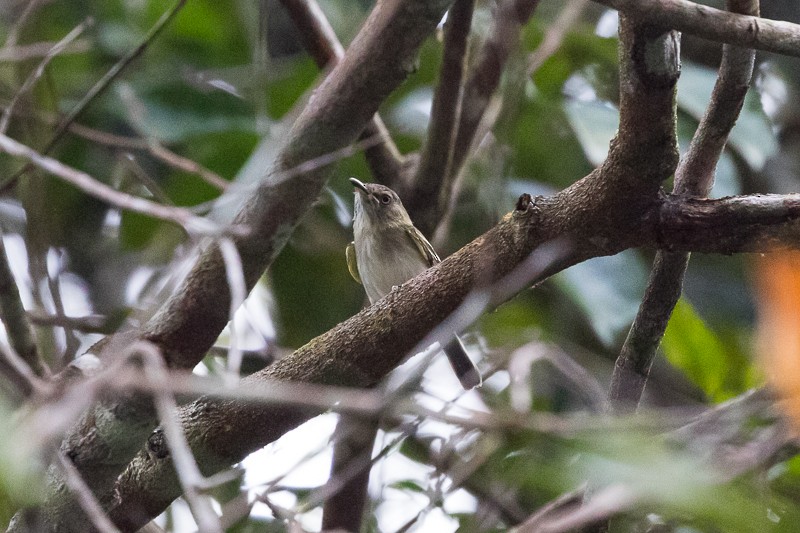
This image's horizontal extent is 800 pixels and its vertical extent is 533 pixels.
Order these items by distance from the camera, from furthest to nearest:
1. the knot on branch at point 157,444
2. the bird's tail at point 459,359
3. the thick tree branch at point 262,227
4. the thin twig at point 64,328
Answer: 1. the bird's tail at point 459,359
2. the thin twig at point 64,328
3. the knot on branch at point 157,444
4. the thick tree branch at point 262,227

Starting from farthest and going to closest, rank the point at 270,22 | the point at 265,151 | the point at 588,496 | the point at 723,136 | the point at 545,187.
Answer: the point at 270,22 < the point at 545,187 < the point at 265,151 < the point at 723,136 < the point at 588,496

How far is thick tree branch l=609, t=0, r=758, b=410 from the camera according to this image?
2586 millimetres

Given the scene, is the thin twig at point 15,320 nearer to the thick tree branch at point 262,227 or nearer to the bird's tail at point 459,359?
the thick tree branch at point 262,227

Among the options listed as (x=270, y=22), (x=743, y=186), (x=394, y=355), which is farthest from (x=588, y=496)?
(x=270, y=22)

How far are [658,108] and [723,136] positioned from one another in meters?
0.53

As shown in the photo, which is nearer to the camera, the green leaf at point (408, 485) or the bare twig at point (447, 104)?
the green leaf at point (408, 485)

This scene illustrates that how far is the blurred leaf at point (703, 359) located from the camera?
12.7 feet

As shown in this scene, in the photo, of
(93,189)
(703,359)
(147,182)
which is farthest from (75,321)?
(703,359)

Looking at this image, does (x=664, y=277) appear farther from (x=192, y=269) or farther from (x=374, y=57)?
(x=192, y=269)

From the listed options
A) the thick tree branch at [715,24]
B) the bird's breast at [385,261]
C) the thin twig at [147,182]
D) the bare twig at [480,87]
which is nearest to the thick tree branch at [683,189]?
the thick tree branch at [715,24]

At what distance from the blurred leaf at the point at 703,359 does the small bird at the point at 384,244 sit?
1324 mm

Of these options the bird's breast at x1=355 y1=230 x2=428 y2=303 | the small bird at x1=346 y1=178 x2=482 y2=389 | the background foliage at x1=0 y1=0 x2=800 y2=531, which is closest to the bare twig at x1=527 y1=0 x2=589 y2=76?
the background foliage at x1=0 y1=0 x2=800 y2=531

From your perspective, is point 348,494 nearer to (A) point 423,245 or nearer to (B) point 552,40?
(A) point 423,245

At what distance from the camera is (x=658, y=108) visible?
7.68 ft
